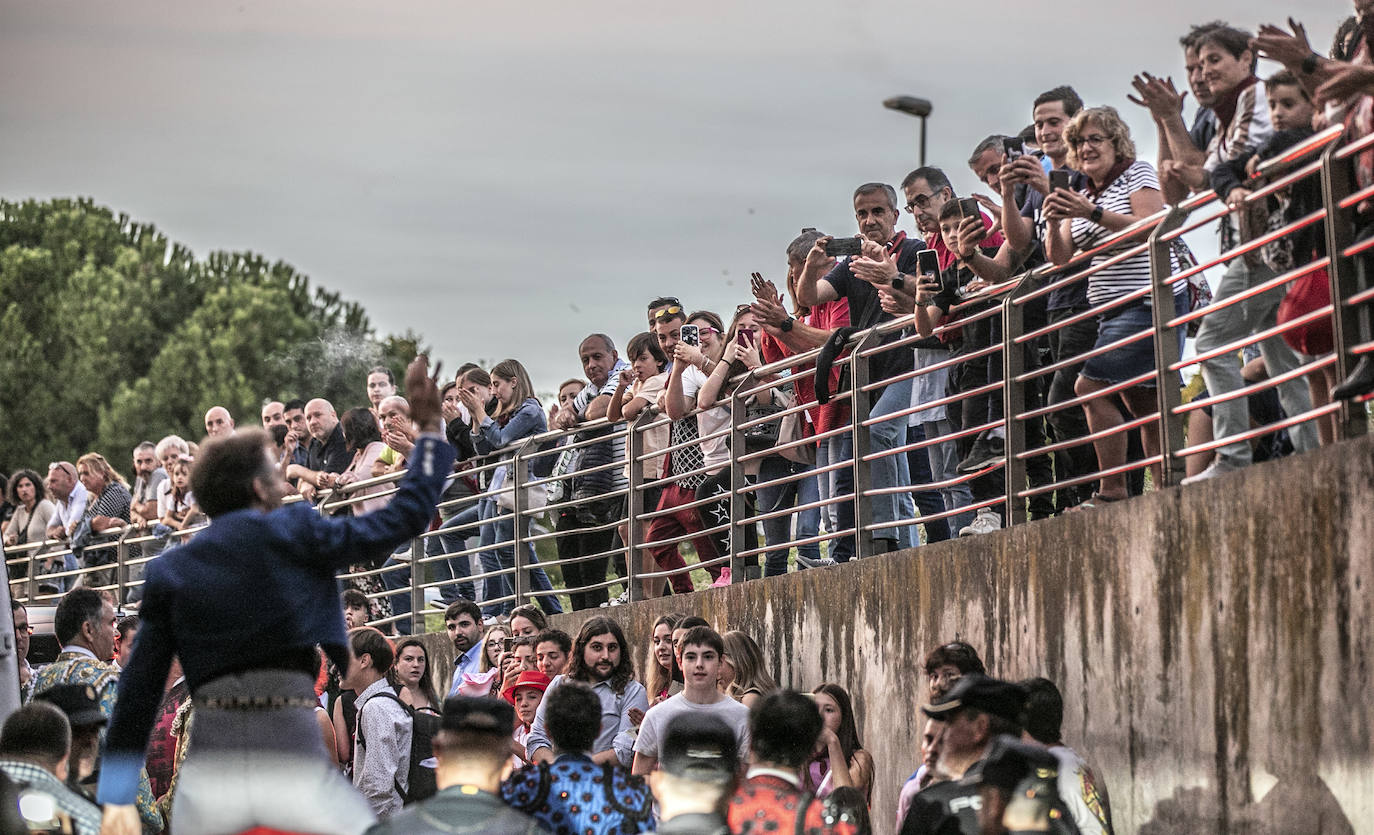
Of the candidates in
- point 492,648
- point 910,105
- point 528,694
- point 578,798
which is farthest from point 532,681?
point 910,105

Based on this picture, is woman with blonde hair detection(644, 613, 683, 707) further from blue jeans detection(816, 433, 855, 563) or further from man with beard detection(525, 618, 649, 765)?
blue jeans detection(816, 433, 855, 563)

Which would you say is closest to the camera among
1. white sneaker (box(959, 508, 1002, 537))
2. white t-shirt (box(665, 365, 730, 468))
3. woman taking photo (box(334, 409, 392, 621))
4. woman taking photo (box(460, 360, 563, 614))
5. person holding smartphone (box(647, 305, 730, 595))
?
white sneaker (box(959, 508, 1002, 537))

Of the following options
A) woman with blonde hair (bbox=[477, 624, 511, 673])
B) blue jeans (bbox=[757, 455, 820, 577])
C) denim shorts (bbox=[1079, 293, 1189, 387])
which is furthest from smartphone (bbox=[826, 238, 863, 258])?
woman with blonde hair (bbox=[477, 624, 511, 673])

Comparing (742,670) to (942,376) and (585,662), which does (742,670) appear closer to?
(585,662)

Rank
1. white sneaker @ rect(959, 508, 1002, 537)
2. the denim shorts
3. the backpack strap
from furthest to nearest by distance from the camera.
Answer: white sneaker @ rect(959, 508, 1002, 537) < the denim shorts < the backpack strap

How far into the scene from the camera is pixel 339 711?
12297 millimetres

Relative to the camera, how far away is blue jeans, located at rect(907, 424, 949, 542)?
1209cm

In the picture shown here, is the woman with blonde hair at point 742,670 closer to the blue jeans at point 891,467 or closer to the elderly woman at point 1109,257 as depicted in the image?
the blue jeans at point 891,467

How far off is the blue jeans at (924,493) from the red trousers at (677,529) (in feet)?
8.53

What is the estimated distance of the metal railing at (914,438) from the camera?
8172 millimetres

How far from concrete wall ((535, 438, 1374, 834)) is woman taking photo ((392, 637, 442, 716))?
287 centimetres

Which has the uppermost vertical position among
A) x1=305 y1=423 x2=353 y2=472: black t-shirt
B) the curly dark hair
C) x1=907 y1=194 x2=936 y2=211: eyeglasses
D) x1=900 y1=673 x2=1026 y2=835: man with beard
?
x1=305 y1=423 x2=353 y2=472: black t-shirt

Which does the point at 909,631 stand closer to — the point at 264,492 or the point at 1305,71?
the point at 1305,71

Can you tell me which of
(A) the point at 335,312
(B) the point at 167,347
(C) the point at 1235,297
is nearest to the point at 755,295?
(C) the point at 1235,297
